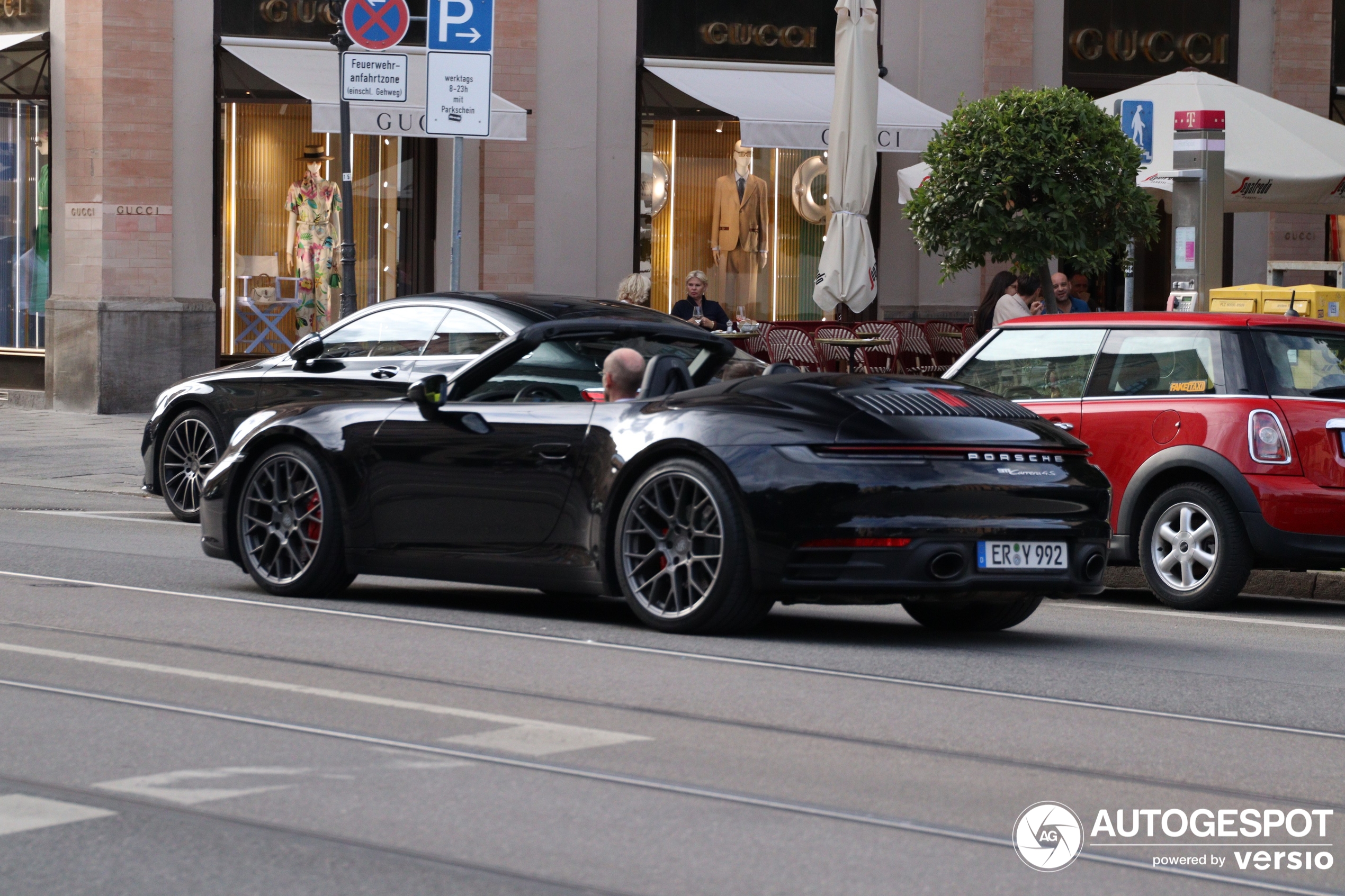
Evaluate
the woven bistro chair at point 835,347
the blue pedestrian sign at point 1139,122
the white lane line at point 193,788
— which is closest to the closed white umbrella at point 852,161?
the woven bistro chair at point 835,347

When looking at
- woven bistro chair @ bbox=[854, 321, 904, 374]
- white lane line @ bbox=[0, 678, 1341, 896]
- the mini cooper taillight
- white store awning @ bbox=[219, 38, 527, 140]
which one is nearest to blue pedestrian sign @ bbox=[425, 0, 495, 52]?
the mini cooper taillight

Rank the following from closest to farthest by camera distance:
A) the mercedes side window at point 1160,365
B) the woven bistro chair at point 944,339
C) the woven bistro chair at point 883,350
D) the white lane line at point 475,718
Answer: the white lane line at point 475,718 < the mercedes side window at point 1160,365 < the woven bistro chair at point 883,350 < the woven bistro chair at point 944,339

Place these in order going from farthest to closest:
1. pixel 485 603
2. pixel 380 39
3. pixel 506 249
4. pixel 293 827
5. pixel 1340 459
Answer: pixel 506 249, pixel 380 39, pixel 1340 459, pixel 485 603, pixel 293 827

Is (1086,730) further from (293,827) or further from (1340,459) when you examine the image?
(1340,459)

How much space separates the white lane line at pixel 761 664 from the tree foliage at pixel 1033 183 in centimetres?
846

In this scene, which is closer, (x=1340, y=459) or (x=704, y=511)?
(x=704, y=511)

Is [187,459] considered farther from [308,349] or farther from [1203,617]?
[1203,617]

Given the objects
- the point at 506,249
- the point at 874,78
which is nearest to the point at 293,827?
the point at 874,78

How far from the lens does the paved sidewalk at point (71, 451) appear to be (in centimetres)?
1631

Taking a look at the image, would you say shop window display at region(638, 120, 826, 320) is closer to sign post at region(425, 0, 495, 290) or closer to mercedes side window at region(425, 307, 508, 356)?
sign post at region(425, 0, 495, 290)

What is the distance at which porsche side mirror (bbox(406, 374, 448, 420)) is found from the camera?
8859 mm

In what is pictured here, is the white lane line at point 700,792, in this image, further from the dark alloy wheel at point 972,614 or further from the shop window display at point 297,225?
the shop window display at point 297,225

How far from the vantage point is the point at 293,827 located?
481 cm

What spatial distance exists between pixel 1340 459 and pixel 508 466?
4.21 m
